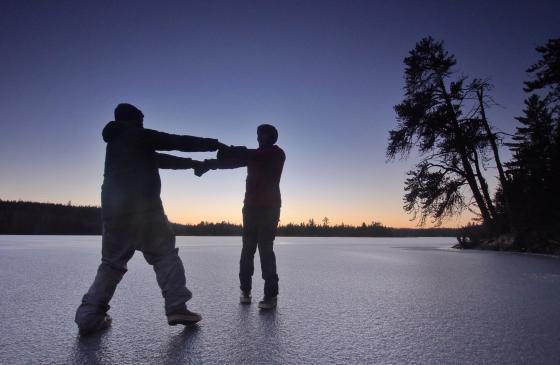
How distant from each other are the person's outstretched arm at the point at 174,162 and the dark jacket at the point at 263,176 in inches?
19.0

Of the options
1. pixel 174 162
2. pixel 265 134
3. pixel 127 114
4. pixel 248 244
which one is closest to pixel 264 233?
pixel 248 244

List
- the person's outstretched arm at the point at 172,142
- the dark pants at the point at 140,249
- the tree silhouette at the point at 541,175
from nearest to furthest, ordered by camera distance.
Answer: the dark pants at the point at 140,249 < the person's outstretched arm at the point at 172,142 < the tree silhouette at the point at 541,175

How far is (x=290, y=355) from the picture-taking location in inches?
86.4

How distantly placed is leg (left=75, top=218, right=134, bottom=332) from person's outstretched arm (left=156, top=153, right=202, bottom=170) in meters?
0.72

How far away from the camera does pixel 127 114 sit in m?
3.06

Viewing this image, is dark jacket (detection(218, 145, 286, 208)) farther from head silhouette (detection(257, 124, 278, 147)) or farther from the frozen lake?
the frozen lake

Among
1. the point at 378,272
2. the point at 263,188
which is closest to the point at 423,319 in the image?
the point at 263,188

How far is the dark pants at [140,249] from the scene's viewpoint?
2842 millimetres

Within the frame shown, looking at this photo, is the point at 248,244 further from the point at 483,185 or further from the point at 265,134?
the point at 483,185

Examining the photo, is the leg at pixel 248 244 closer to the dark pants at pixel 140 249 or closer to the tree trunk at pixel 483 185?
the dark pants at pixel 140 249

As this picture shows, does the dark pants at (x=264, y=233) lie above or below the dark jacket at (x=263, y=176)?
below

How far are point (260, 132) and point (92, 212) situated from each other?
91542 mm

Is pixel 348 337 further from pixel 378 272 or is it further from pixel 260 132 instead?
pixel 378 272

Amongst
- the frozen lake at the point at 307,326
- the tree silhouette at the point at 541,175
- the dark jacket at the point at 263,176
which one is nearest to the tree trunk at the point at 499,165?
the tree silhouette at the point at 541,175
